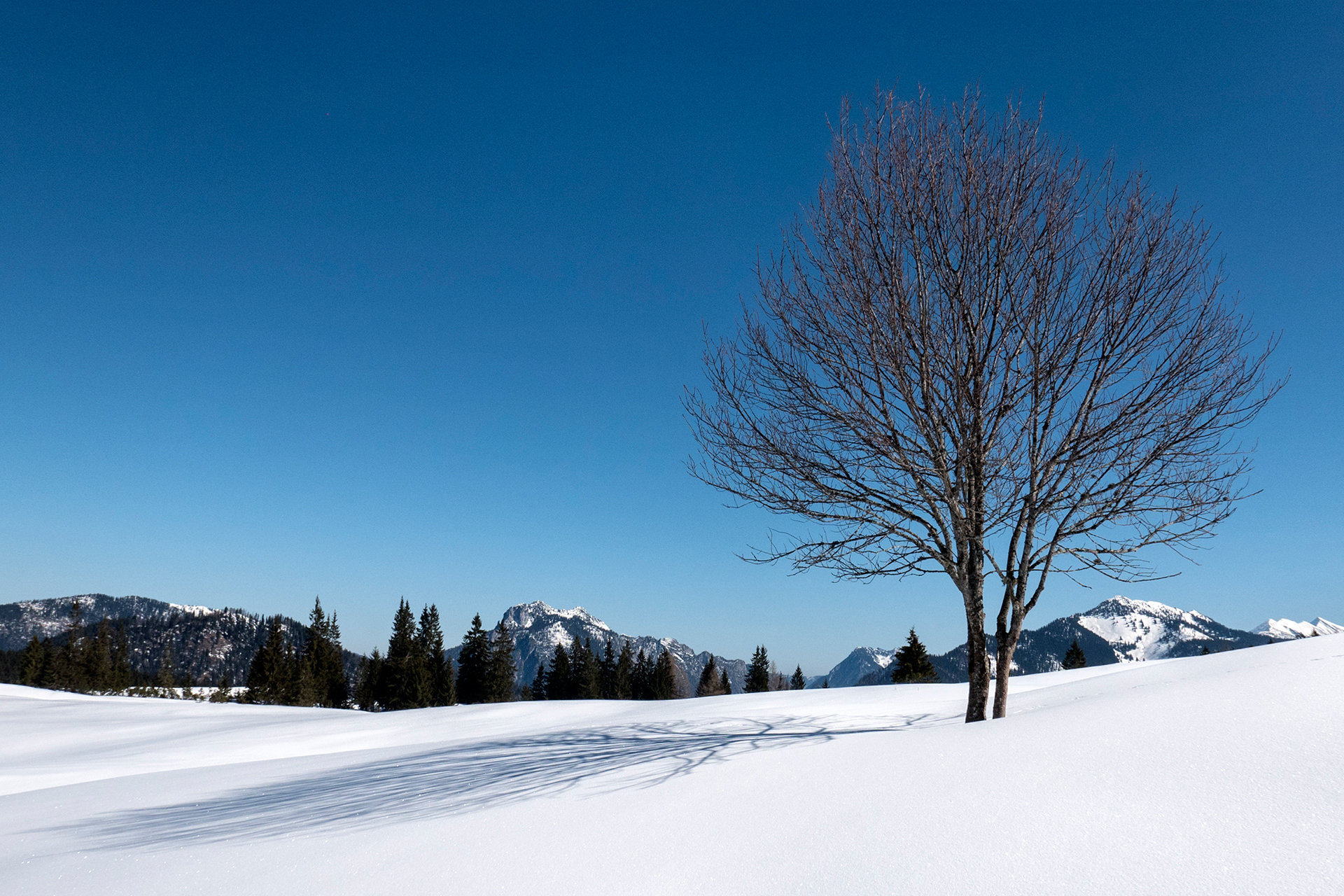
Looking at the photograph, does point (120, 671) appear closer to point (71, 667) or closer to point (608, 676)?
point (71, 667)

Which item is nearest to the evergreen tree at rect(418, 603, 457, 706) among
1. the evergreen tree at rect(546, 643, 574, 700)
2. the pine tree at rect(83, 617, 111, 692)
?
the evergreen tree at rect(546, 643, 574, 700)

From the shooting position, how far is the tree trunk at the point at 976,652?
620cm

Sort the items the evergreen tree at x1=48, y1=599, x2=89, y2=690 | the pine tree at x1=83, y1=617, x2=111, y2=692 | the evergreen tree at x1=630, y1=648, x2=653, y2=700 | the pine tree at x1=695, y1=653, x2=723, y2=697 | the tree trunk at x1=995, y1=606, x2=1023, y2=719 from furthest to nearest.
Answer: the evergreen tree at x1=630, y1=648, x2=653, y2=700, the pine tree at x1=695, y1=653, x2=723, y2=697, the pine tree at x1=83, y1=617, x2=111, y2=692, the evergreen tree at x1=48, y1=599, x2=89, y2=690, the tree trunk at x1=995, y1=606, x2=1023, y2=719

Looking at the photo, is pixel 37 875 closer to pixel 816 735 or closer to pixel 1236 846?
pixel 816 735

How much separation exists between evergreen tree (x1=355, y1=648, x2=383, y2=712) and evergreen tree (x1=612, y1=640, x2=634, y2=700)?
19484 millimetres

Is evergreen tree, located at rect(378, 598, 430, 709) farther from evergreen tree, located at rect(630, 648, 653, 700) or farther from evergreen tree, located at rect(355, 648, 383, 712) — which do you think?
evergreen tree, located at rect(630, 648, 653, 700)

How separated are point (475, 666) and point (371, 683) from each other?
9735 mm

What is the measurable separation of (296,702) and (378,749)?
5015 centimetres

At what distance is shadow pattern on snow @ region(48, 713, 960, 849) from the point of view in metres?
4.89

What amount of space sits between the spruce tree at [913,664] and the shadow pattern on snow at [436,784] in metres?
27.4

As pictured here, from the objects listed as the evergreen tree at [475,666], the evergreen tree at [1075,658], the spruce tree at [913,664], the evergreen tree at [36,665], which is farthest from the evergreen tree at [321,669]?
the evergreen tree at [1075,658]

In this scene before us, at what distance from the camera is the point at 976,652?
627cm

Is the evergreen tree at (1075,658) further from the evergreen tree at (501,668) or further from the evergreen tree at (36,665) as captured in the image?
the evergreen tree at (36,665)

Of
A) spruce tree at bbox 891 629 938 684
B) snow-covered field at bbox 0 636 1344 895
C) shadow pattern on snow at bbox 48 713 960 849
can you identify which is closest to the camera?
snow-covered field at bbox 0 636 1344 895
